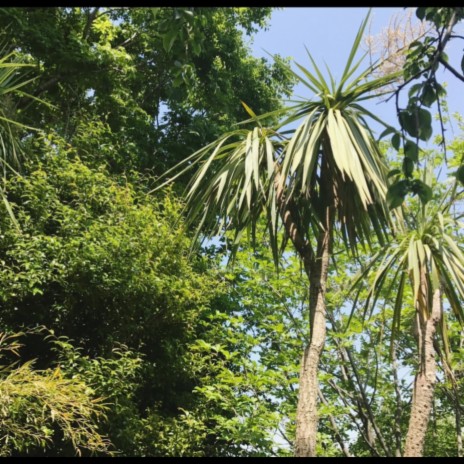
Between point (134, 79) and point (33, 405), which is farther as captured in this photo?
point (134, 79)

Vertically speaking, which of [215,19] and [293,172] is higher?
[215,19]

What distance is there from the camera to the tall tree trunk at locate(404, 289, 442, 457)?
358cm

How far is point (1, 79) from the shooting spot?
167 inches

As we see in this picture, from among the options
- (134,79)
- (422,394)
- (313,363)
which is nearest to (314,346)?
(313,363)

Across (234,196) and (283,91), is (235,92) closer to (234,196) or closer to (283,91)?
(283,91)

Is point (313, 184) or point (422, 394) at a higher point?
point (313, 184)

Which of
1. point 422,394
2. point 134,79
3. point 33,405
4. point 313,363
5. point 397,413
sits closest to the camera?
point 313,363

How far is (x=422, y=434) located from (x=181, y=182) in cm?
495

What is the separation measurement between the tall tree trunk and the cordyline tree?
68cm

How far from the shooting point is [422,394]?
3.63m

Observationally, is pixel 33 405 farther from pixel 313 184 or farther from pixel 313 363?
pixel 313 184

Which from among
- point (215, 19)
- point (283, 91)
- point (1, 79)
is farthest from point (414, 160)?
point (283, 91)

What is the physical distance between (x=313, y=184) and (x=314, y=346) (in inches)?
39.1

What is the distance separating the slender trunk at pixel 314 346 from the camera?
3289 millimetres
